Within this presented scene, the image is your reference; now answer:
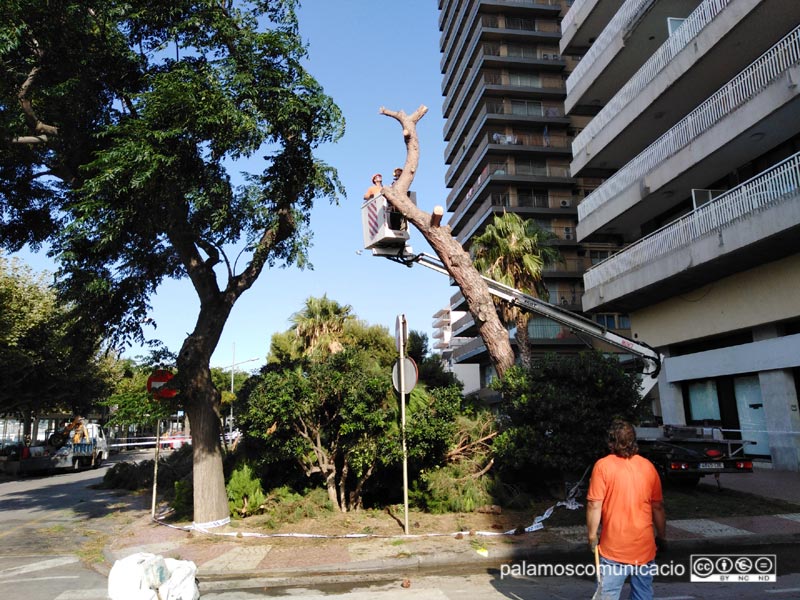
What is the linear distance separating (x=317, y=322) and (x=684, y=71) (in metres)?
17.2

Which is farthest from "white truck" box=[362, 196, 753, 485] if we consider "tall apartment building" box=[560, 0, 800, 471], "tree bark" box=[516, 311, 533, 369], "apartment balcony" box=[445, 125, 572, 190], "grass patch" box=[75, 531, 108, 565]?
"apartment balcony" box=[445, 125, 572, 190]

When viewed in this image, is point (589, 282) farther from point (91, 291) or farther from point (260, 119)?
point (91, 291)

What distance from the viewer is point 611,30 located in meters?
22.0

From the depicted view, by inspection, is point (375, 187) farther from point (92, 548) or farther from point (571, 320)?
point (92, 548)

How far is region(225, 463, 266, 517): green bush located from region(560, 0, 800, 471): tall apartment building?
40.3 ft

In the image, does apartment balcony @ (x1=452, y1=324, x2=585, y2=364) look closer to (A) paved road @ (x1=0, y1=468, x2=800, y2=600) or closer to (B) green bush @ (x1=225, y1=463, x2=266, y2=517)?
(B) green bush @ (x1=225, y1=463, x2=266, y2=517)

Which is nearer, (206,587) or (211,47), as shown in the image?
(206,587)

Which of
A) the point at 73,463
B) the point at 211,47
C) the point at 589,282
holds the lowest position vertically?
the point at 73,463

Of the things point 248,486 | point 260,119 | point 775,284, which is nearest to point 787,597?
point 248,486

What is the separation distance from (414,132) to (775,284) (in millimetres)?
10955

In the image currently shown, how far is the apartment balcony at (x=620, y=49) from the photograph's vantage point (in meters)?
19.7

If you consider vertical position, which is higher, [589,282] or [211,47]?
[211,47]

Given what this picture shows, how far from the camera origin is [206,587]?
6.54 meters

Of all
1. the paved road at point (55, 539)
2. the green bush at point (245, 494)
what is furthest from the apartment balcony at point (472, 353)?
the green bush at point (245, 494)
